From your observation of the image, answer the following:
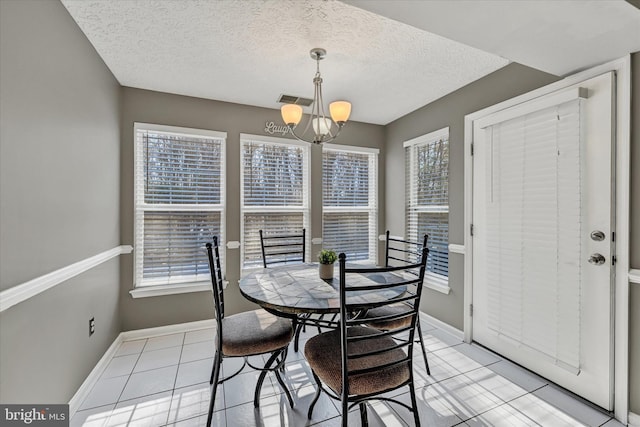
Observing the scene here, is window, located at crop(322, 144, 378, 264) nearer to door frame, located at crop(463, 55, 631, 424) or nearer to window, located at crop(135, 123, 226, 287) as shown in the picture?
window, located at crop(135, 123, 226, 287)

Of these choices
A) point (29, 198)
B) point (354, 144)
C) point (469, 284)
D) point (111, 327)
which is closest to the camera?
point (29, 198)

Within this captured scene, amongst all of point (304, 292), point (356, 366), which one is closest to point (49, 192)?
point (304, 292)

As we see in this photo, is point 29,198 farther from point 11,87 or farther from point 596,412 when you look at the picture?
point 596,412

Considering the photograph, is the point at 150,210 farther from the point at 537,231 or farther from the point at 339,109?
the point at 537,231

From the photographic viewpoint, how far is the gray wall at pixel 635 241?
1.71 m

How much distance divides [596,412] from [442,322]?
4.49ft

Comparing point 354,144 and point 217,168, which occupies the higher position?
point 354,144

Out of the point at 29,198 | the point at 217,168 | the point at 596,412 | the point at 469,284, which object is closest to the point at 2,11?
the point at 29,198

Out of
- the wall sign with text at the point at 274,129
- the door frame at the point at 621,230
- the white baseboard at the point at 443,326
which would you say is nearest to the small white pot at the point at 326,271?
the white baseboard at the point at 443,326

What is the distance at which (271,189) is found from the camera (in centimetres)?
351

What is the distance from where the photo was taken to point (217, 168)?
325cm

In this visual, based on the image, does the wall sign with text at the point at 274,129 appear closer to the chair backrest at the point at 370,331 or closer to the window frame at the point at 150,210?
the window frame at the point at 150,210

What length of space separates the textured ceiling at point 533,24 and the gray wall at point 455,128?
18.9 inches

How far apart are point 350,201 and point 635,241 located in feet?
8.95
